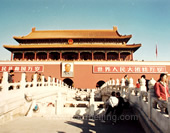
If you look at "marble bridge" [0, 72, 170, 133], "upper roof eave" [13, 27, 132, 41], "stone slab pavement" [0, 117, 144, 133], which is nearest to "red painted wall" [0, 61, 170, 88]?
"upper roof eave" [13, 27, 132, 41]

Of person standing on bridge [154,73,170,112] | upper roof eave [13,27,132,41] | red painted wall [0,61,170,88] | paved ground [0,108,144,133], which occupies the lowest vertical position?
paved ground [0,108,144,133]

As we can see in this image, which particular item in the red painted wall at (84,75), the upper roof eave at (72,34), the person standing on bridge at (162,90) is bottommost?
the person standing on bridge at (162,90)

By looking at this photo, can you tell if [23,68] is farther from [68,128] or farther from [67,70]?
[68,128]

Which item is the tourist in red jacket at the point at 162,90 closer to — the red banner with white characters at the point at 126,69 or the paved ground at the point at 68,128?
the paved ground at the point at 68,128

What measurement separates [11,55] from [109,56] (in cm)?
1538

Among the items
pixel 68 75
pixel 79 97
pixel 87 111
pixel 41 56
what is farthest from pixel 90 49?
pixel 87 111

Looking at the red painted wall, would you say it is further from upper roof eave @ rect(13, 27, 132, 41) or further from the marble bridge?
the marble bridge

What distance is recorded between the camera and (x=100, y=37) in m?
23.6

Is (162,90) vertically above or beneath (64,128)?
above

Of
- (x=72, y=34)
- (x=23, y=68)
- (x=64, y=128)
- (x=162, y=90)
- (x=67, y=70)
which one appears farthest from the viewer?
(x=72, y=34)

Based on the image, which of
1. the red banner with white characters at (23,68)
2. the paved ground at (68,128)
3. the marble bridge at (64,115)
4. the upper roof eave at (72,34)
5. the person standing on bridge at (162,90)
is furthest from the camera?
the upper roof eave at (72,34)

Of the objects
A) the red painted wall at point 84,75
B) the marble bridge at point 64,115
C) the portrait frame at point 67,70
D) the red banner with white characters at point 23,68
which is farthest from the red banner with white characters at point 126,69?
the marble bridge at point 64,115

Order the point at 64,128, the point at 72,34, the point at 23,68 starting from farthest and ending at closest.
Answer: the point at 72,34, the point at 23,68, the point at 64,128

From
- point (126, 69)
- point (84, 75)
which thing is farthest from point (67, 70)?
point (126, 69)
